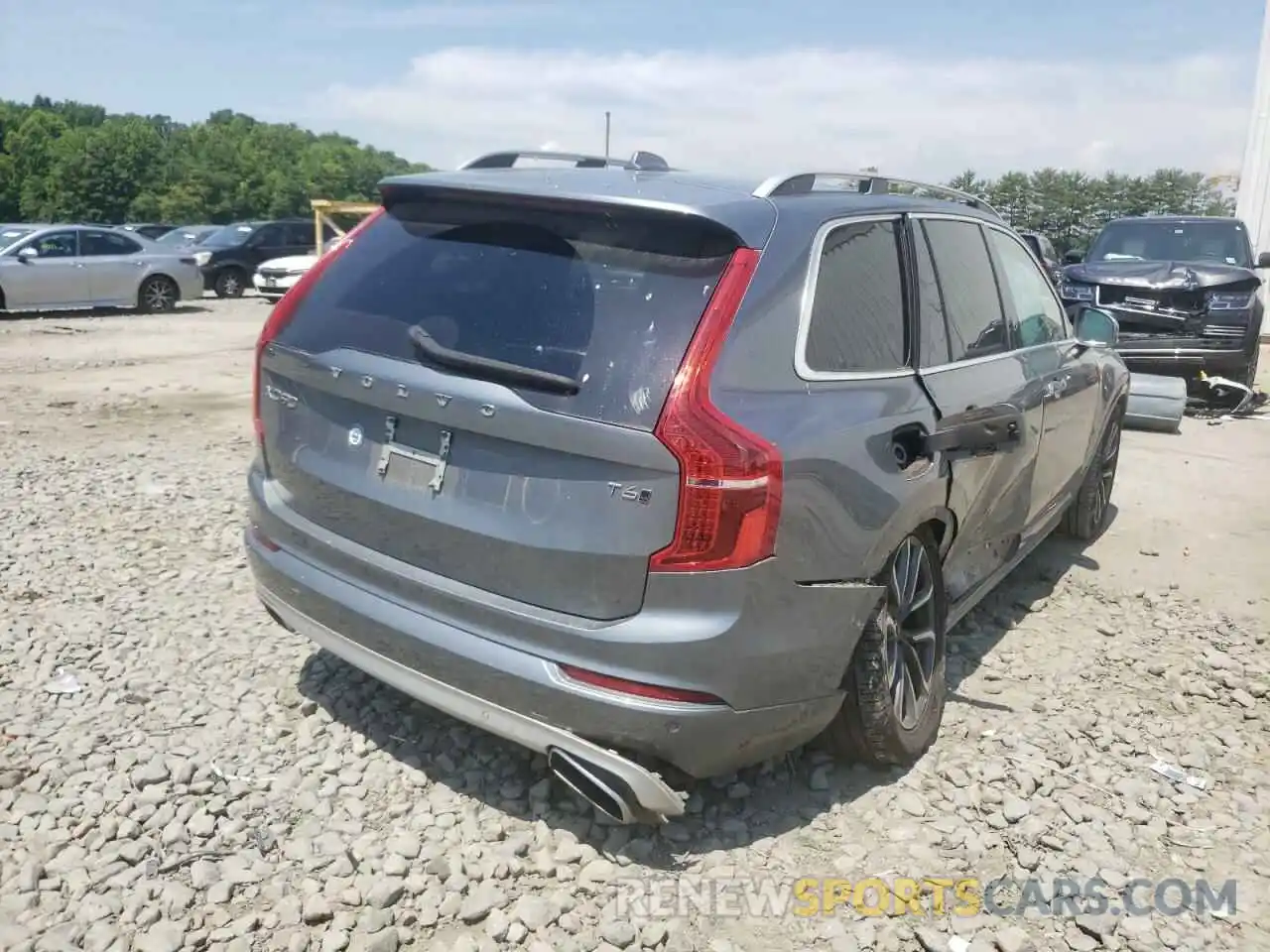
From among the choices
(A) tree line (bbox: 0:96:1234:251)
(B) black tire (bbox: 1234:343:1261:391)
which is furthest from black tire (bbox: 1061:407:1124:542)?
(A) tree line (bbox: 0:96:1234:251)

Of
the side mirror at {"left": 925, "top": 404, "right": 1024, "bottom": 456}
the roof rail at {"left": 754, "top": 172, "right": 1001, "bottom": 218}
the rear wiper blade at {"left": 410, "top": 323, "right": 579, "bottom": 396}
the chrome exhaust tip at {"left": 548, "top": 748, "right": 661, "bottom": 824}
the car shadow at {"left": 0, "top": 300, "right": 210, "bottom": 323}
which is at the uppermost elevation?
the roof rail at {"left": 754, "top": 172, "right": 1001, "bottom": 218}

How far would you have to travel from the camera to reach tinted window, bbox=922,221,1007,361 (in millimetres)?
3928

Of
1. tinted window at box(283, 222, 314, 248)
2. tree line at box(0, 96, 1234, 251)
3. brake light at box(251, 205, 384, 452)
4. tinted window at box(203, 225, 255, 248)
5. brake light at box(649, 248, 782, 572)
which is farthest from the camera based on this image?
tree line at box(0, 96, 1234, 251)

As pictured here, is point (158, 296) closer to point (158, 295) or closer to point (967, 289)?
point (158, 295)

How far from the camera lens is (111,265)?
1816 cm

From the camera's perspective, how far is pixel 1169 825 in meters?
3.40

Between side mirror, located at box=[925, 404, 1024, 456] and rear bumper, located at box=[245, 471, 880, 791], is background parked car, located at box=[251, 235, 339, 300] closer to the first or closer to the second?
side mirror, located at box=[925, 404, 1024, 456]

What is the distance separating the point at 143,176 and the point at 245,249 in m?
79.6

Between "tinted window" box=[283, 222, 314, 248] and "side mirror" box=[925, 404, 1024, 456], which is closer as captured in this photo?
"side mirror" box=[925, 404, 1024, 456]

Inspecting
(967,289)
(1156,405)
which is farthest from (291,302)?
(1156,405)

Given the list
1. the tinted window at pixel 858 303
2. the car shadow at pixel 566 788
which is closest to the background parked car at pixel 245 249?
the car shadow at pixel 566 788

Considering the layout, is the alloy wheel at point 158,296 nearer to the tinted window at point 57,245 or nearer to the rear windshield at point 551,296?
the tinted window at point 57,245

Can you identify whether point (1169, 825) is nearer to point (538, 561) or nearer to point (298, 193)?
point (538, 561)

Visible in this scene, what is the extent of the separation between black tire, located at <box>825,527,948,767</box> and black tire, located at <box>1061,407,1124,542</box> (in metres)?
2.48
